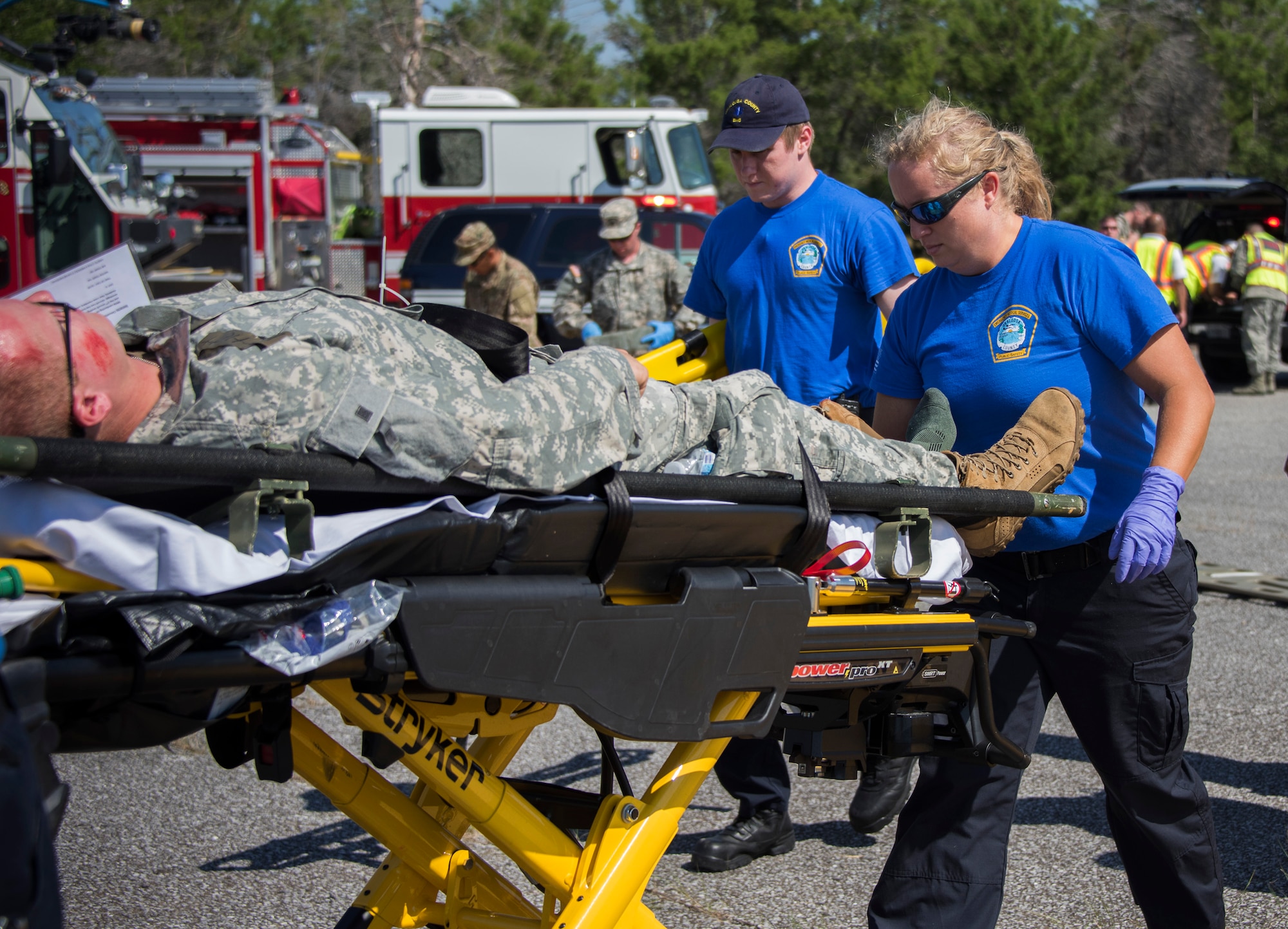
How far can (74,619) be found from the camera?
1640mm

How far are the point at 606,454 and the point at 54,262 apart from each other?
411 inches

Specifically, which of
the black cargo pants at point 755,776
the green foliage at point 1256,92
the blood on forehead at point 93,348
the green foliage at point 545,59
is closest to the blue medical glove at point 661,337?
the black cargo pants at point 755,776

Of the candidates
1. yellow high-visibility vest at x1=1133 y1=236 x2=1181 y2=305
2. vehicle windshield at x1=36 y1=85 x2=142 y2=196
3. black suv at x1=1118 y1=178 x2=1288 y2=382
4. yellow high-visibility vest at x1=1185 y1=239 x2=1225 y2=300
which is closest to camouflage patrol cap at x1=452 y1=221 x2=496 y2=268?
vehicle windshield at x1=36 y1=85 x2=142 y2=196

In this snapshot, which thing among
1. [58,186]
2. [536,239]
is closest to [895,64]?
[536,239]

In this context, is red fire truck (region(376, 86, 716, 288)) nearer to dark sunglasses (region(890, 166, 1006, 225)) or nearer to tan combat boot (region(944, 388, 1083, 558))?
dark sunglasses (region(890, 166, 1006, 225))

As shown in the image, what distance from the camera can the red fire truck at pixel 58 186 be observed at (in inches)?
411

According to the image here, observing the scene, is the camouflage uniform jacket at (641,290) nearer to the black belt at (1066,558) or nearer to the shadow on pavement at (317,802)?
the shadow on pavement at (317,802)

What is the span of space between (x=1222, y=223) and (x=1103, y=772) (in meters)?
14.3

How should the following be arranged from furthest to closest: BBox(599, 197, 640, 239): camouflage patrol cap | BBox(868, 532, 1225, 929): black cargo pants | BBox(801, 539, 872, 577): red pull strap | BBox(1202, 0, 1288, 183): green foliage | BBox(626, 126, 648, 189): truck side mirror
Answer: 1. BBox(1202, 0, 1288, 183): green foliage
2. BBox(626, 126, 648, 189): truck side mirror
3. BBox(599, 197, 640, 239): camouflage patrol cap
4. BBox(868, 532, 1225, 929): black cargo pants
5. BBox(801, 539, 872, 577): red pull strap

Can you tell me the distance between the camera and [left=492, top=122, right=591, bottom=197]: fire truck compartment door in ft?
46.5

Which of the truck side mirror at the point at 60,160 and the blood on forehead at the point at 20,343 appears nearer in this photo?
the blood on forehead at the point at 20,343

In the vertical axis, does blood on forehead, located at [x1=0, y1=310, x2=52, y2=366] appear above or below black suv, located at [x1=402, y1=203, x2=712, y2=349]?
above

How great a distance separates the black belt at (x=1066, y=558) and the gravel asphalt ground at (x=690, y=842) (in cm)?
102

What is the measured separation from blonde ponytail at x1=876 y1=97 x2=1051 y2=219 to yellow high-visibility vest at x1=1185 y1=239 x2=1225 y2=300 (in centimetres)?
1223
